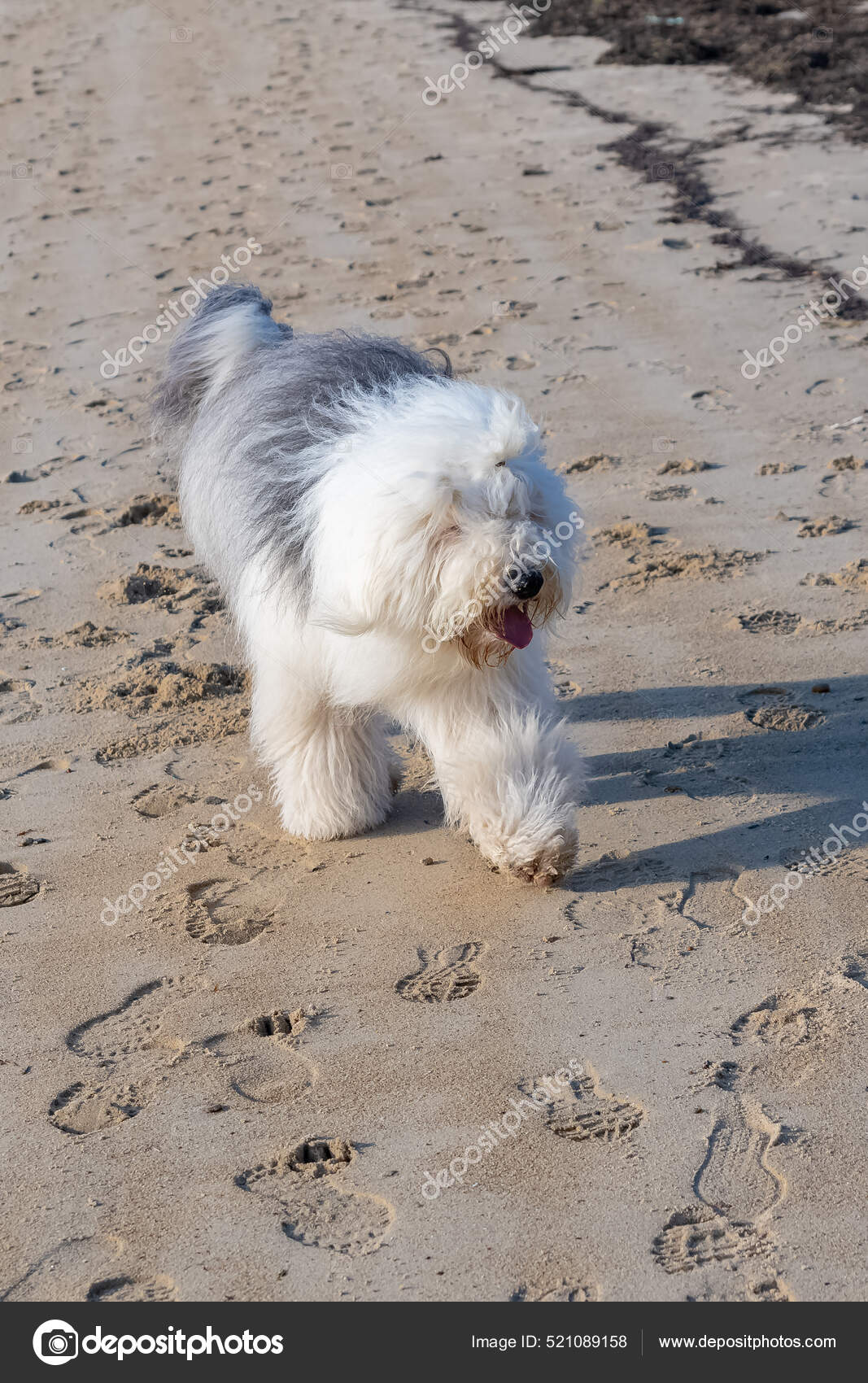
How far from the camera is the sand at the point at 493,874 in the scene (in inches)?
103

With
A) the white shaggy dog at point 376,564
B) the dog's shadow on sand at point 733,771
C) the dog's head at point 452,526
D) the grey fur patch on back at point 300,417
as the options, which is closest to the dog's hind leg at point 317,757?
the white shaggy dog at point 376,564

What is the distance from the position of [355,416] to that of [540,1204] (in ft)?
6.33

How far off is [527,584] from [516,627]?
180mm

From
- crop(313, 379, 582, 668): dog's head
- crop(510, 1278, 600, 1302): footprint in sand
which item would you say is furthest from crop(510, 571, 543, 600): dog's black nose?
crop(510, 1278, 600, 1302): footprint in sand

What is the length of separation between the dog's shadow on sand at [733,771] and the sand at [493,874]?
0.04 feet

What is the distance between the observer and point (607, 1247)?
2.50m

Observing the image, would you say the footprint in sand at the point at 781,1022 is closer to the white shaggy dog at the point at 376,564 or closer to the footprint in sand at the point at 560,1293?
the white shaggy dog at the point at 376,564

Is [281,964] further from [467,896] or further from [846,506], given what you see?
[846,506]

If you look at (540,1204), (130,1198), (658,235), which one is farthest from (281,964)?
(658,235)

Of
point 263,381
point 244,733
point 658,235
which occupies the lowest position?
point 244,733

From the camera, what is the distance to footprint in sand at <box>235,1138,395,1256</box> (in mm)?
2576

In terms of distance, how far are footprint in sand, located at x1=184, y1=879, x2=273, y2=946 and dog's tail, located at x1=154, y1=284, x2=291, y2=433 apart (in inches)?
64.3

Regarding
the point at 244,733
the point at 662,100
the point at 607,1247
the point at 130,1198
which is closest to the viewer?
the point at 607,1247
